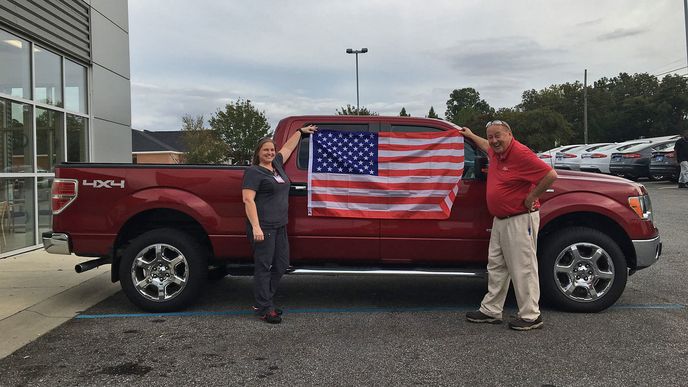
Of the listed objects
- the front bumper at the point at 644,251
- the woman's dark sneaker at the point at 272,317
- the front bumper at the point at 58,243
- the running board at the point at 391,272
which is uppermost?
the front bumper at the point at 58,243

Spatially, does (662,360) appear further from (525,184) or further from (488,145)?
(488,145)

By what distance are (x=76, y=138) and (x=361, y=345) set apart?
821cm

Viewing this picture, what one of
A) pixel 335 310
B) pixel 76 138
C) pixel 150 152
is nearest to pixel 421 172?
pixel 335 310

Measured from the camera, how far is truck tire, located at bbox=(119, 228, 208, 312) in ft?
Answer: 17.0

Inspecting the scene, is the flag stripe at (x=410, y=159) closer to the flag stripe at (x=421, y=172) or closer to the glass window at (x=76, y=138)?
the flag stripe at (x=421, y=172)

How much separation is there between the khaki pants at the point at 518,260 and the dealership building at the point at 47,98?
735 cm


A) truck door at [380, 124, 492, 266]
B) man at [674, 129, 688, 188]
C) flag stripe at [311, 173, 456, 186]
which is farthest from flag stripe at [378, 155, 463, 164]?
man at [674, 129, 688, 188]

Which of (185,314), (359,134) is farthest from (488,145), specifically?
(185,314)

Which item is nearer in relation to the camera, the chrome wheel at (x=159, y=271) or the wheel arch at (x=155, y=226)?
the chrome wheel at (x=159, y=271)

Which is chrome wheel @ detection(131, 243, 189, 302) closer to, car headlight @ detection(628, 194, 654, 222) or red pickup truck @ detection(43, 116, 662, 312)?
red pickup truck @ detection(43, 116, 662, 312)

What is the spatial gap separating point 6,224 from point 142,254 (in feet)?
15.4

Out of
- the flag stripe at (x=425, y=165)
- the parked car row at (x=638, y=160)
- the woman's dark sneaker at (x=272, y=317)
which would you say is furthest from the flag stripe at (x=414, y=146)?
the parked car row at (x=638, y=160)

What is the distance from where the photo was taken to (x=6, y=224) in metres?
8.52

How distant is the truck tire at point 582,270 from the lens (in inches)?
197
